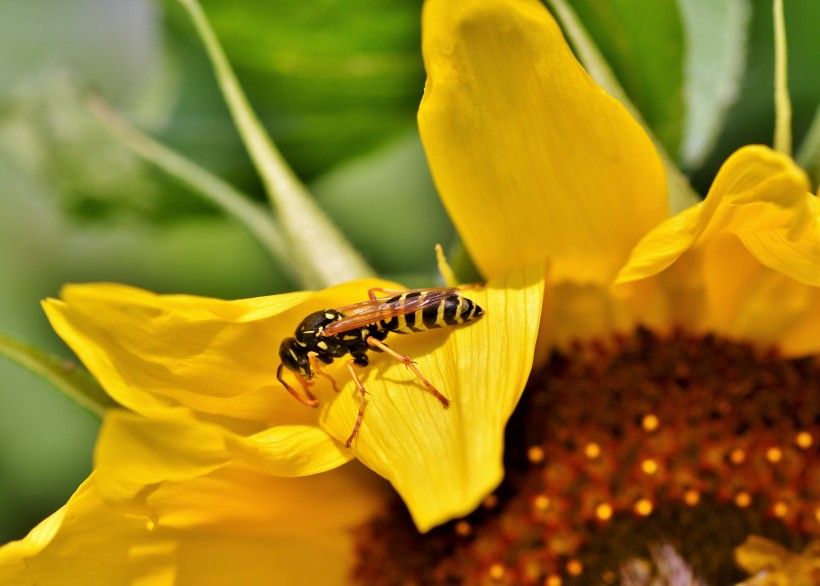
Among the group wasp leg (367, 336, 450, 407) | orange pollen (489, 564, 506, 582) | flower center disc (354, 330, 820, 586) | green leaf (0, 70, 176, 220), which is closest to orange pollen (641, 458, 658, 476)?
flower center disc (354, 330, 820, 586)

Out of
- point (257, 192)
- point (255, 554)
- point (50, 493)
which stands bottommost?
point (50, 493)

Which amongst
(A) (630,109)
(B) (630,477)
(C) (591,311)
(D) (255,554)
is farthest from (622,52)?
(D) (255,554)

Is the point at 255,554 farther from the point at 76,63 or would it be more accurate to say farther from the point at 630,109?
the point at 76,63

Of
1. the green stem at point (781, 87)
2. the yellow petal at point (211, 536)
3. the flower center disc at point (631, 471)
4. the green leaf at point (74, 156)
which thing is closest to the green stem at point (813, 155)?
the green stem at point (781, 87)

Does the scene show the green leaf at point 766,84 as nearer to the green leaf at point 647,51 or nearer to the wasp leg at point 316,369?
the green leaf at point 647,51

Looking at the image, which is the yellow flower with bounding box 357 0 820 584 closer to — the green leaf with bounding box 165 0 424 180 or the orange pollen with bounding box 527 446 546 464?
the orange pollen with bounding box 527 446 546 464

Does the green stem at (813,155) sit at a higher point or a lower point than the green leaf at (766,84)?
higher
